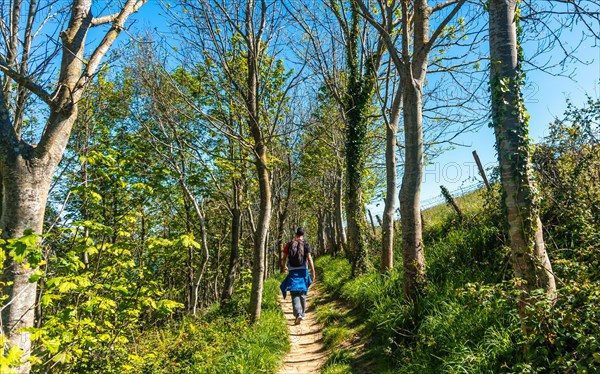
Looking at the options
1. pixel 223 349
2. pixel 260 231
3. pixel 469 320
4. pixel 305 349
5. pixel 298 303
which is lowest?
pixel 305 349

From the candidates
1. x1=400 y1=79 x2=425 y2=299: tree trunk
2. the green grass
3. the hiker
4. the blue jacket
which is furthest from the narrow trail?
x1=400 y1=79 x2=425 y2=299: tree trunk

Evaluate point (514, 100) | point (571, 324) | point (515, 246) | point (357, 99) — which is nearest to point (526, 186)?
point (515, 246)

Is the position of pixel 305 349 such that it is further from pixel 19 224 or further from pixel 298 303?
pixel 19 224

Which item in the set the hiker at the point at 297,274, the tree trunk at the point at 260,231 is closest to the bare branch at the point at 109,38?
the tree trunk at the point at 260,231

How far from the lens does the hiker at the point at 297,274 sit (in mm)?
7074

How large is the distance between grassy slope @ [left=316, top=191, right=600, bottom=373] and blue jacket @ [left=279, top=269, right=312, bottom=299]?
0.81m

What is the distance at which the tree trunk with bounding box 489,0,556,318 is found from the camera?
2916mm

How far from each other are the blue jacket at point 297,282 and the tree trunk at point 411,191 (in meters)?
2.66

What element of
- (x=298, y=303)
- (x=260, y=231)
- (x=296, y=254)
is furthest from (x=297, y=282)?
(x=260, y=231)

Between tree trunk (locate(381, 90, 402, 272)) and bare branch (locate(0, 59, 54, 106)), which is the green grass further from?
bare branch (locate(0, 59, 54, 106))

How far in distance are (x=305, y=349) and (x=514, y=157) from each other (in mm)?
4711

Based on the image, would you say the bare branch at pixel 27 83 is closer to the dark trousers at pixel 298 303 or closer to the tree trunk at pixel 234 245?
the dark trousers at pixel 298 303

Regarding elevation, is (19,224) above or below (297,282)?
above

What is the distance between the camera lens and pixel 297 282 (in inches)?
281
